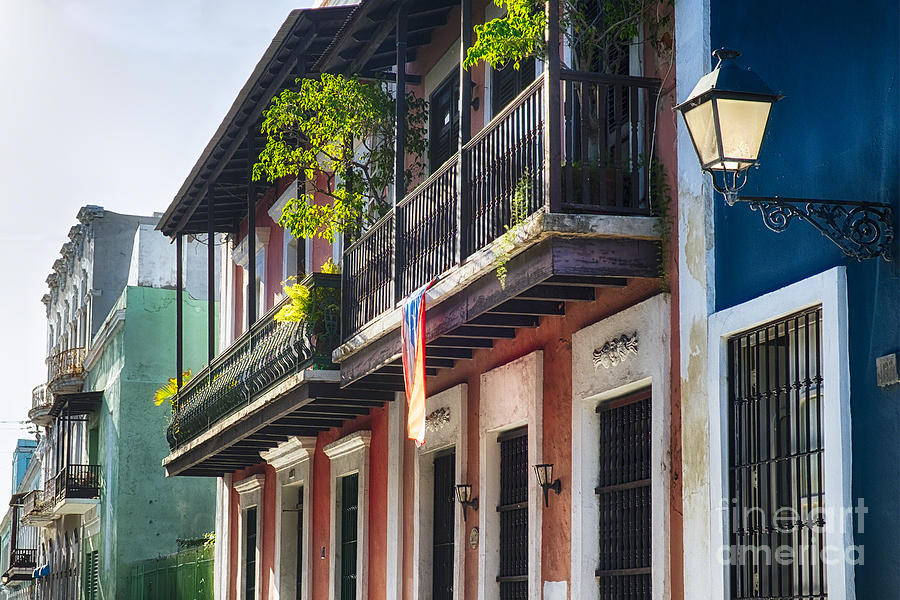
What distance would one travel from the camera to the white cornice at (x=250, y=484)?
61.5ft

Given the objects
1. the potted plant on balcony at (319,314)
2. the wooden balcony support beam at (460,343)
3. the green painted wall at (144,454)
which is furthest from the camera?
the green painted wall at (144,454)

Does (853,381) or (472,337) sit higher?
(472,337)

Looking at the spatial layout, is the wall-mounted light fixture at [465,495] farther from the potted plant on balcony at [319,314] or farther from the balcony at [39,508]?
the balcony at [39,508]

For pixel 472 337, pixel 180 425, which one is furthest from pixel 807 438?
pixel 180 425

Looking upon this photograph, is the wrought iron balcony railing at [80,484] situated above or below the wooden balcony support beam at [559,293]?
below

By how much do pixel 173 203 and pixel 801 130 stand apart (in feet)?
41.5

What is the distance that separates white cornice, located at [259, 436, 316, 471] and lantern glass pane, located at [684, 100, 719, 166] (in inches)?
414

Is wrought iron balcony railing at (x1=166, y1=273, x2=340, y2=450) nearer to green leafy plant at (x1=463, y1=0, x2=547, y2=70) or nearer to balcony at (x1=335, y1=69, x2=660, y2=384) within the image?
balcony at (x1=335, y1=69, x2=660, y2=384)

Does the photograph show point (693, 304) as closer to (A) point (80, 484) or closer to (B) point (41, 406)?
(A) point (80, 484)

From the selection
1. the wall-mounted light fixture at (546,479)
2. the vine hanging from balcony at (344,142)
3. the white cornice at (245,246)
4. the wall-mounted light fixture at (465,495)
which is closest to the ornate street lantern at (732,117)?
the wall-mounted light fixture at (546,479)

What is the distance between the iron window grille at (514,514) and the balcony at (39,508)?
2277 cm

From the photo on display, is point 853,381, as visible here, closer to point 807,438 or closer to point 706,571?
point 807,438

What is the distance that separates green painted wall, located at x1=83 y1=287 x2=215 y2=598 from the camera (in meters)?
27.7

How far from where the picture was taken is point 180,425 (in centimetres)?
1870
